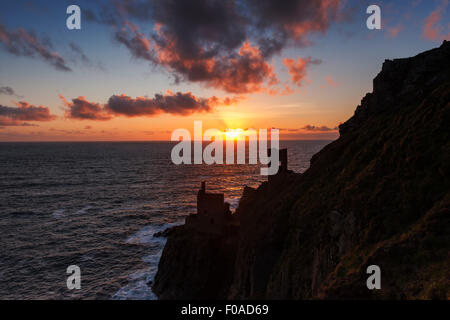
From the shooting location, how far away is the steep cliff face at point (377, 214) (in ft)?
46.9

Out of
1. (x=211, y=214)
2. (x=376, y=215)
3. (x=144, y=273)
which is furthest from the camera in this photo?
(x=144, y=273)

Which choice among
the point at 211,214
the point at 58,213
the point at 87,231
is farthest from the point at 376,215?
the point at 58,213

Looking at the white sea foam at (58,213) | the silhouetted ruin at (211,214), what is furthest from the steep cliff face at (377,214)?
the white sea foam at (58,213)

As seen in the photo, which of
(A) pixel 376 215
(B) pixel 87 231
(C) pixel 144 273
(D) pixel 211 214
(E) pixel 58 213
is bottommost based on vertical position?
(C) pixel 144 273

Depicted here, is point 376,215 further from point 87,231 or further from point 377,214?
point 87,231

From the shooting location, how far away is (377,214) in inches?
741

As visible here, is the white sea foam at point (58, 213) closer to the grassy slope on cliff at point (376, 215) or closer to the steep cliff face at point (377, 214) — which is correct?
the steep cliff face at point (377, 214)

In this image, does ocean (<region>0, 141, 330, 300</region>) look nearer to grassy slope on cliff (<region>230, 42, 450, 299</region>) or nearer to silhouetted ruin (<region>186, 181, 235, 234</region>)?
silhouetted ruin (<region>186, 181, 235, 234</region>)

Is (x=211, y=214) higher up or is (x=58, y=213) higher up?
(x=211, y=214)

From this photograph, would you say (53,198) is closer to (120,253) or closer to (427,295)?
(120,253)

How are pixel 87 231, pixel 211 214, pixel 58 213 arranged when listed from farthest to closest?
pixel 58 213 → pixel 87 231 → pixel 211 214

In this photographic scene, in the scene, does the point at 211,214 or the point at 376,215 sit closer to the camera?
the point at 376,215
